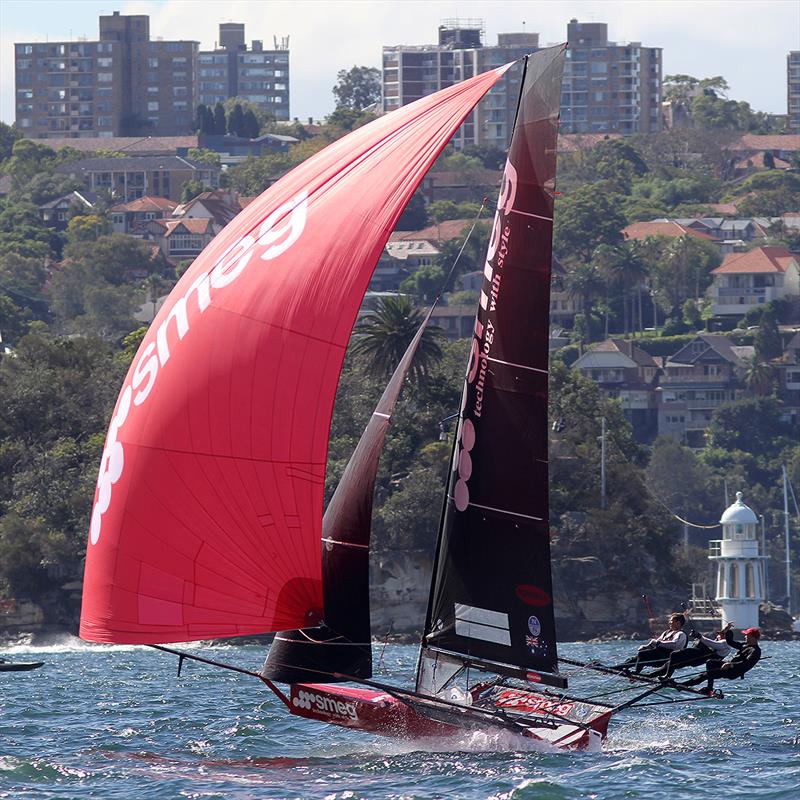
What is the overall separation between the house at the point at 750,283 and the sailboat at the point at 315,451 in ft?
367

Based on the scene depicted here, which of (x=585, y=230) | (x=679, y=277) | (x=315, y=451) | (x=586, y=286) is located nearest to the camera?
(x=315, y=451)

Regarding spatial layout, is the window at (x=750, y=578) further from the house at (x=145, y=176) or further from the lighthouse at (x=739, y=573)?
→ the house at (x=145, y=176)

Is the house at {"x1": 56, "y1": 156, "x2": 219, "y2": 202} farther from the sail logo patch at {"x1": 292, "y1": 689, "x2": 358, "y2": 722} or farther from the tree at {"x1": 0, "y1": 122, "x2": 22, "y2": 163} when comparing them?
the sail logo patch at {"x1": 292, "y1": 689, "x2": 358, "y2": 722}

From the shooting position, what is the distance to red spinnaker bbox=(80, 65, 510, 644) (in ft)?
61.9

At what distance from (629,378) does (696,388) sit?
4.20 meters

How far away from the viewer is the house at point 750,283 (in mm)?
130875

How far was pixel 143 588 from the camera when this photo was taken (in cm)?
1889

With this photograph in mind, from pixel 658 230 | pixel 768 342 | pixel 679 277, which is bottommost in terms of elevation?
pixel 768 342

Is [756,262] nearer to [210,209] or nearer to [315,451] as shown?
[210,209]

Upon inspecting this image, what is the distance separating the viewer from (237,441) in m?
18.9

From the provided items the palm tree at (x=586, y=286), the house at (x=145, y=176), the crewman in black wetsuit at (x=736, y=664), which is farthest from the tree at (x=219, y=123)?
the crewman in black wetsuit at (x=736, y=664)

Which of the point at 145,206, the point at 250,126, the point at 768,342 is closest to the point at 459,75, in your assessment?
the point at 250,126

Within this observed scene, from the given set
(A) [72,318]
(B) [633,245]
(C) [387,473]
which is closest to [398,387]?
(C) [387,473]

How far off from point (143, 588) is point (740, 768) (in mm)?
6209
